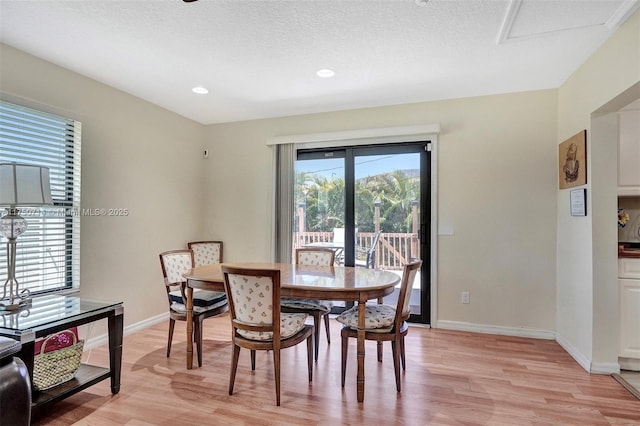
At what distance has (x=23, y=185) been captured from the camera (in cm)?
211

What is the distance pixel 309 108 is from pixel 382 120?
0.89m

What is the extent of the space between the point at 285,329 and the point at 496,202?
261 cm

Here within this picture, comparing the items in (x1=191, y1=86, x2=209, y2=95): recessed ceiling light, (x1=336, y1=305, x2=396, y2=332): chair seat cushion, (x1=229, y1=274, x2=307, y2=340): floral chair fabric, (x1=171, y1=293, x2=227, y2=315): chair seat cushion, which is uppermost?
(x1=191, y1=86, x2=209, y2=95): recessed ceiling light

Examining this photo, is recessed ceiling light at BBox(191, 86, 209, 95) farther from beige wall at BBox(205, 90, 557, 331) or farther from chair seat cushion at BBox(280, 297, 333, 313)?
chair seat cushion at BBox(280, 297, 333, 313)

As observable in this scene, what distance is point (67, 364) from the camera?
219 cm

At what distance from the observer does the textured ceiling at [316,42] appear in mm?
2117

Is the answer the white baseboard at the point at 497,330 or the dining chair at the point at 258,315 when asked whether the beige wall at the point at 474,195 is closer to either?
the white baseboard at the point at 497,330

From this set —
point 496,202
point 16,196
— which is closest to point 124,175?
point 16,196

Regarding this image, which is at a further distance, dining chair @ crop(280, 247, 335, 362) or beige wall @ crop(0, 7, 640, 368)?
dining chair @ crop(280, 247, 335, 362)

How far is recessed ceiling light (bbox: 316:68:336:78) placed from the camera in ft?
9.91

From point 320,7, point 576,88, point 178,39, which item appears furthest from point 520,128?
point 178,39

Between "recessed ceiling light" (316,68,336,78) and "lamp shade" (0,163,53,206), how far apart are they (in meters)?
→ 2.25

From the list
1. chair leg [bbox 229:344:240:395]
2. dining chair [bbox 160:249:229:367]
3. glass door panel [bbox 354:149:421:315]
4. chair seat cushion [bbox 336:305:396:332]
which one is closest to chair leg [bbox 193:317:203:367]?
dining chair [bbox 160:249:229:367]

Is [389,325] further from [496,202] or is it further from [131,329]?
[131,329]
